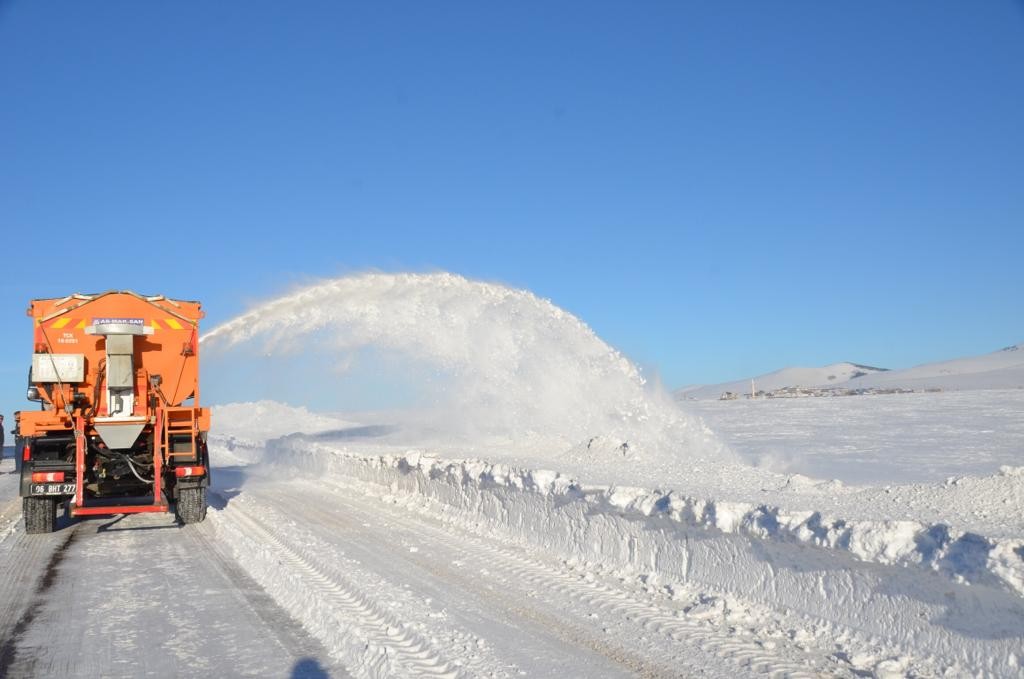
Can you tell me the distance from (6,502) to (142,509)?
6377mm

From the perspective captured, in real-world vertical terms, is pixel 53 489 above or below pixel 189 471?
below

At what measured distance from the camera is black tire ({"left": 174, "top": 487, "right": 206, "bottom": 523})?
12.4 m

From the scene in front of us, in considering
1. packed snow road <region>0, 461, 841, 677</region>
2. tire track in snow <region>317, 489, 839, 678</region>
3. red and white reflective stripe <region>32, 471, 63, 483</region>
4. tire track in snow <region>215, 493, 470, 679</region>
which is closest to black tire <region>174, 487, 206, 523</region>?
packed snow road <region>0, 461, 841, 677</region>

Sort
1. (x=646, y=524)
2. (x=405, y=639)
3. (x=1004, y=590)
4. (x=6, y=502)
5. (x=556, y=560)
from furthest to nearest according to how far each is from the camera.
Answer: (x=6, y=502)
(x=556, y=560)
(x=646, y=524)
(x=405, y=639)
(x=1004, y=590)

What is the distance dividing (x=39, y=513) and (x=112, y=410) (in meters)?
1.69

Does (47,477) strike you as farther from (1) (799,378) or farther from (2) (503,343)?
(1) (799,378)

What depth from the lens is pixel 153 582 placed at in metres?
8.37

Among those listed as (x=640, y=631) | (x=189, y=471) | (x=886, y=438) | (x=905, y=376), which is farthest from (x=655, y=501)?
(x=905, y=376)

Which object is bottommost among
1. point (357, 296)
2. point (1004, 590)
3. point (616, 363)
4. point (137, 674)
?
point (137, 674)

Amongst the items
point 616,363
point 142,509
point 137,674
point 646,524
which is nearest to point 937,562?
point 646,524

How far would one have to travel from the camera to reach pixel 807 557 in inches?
251

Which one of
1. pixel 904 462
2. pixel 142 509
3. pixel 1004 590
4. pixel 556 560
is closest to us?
pixel 1004 590

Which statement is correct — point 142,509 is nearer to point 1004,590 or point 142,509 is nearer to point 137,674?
point 137,674

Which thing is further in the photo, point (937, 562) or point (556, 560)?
point (556, 560)
